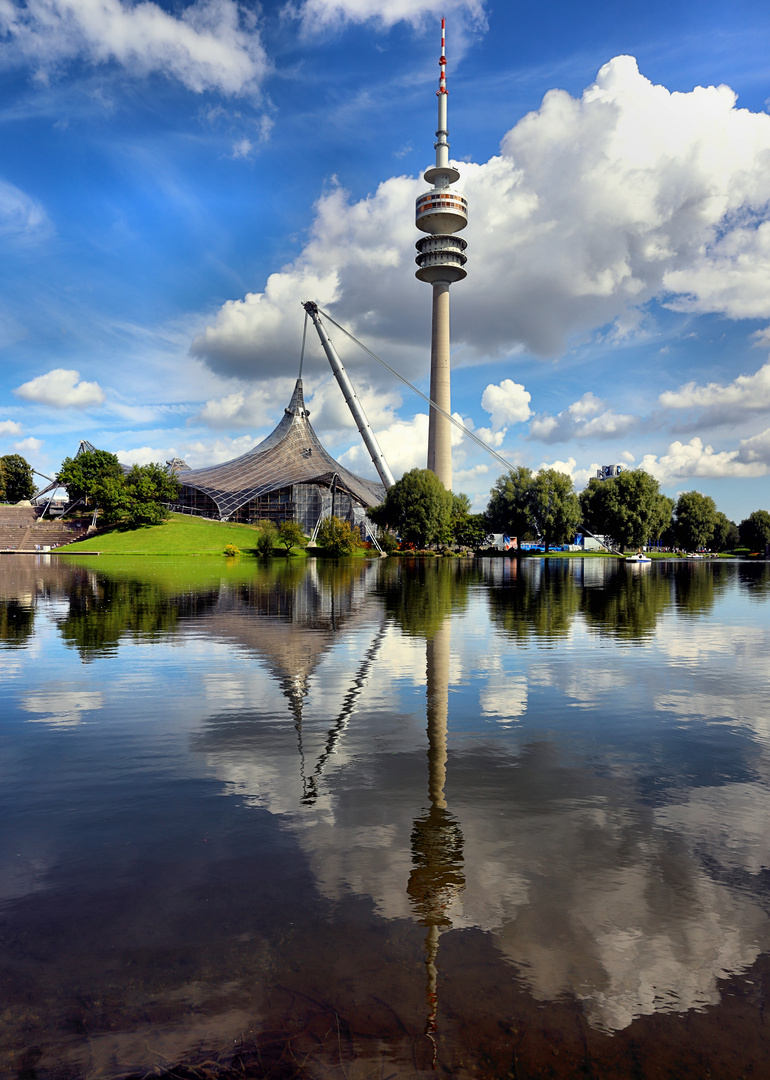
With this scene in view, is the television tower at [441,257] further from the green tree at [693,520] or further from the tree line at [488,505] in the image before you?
the green tree at [693,520]

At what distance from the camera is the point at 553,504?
120 m

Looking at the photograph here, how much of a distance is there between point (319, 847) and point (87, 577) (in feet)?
166

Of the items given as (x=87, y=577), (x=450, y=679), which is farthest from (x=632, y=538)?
(x=450, y=679)

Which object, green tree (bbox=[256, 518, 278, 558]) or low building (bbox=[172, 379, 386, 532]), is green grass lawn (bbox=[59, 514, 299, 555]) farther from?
low building (bbox=[172, 379, 386, 532])

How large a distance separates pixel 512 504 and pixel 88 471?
272 feet

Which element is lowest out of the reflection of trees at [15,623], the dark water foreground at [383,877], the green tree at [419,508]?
the dark water foreground at [383,877]

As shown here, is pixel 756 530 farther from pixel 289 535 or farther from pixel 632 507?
pixel 289 535

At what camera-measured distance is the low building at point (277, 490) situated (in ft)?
492

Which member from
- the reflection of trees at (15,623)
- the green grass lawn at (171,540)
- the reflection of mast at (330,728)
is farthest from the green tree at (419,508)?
the reflection of mast at (330,728)

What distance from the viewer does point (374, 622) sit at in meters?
25.4

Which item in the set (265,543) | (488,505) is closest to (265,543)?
(265,543)

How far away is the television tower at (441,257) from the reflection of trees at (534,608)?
9361 centimetres

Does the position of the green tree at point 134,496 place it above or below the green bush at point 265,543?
above

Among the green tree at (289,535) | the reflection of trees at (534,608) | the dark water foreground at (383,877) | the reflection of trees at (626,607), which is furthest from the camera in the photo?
the green tree at (289,535)
